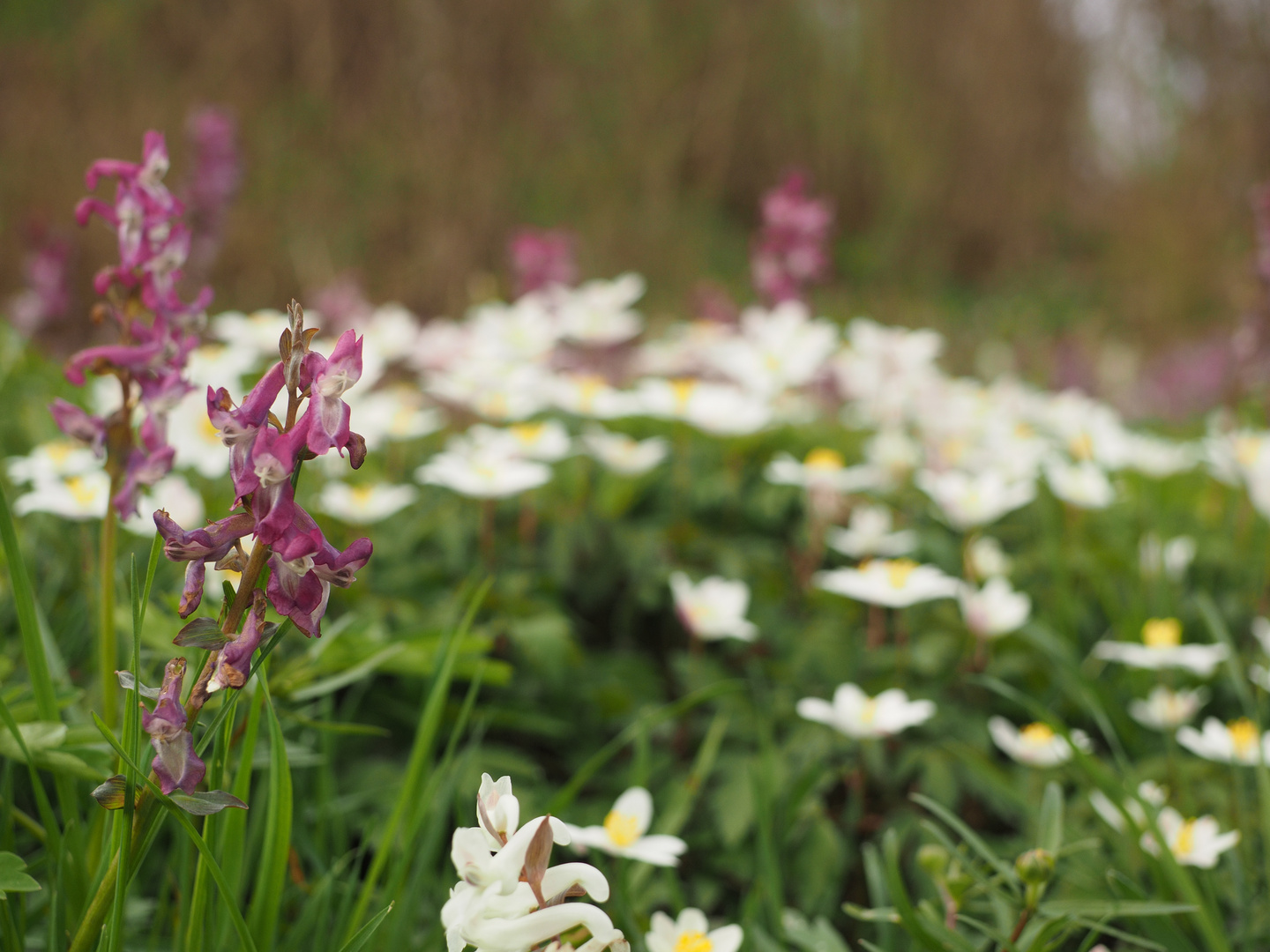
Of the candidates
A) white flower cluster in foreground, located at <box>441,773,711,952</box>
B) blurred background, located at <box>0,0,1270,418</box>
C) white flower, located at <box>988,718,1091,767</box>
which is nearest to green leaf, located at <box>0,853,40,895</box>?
white flower cluster in foreground, located at <box>441,773,711,952</box>

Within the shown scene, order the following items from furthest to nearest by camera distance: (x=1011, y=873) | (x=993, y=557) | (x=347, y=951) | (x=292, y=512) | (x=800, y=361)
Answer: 1. (x=800, y=361)
2. (x=993, y=557)
3. (x=1011, y=873)
4. (x=347, y=951)
5. (x=292, y=512)

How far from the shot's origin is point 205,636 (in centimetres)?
61

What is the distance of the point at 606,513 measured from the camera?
200cm

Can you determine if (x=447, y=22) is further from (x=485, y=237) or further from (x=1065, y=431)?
(x=1065, y=431)

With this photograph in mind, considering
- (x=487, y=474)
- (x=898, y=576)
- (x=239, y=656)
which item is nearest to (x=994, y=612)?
(x=898, y=576)

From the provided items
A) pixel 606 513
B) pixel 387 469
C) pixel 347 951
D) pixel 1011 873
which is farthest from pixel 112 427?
pixel 387 469

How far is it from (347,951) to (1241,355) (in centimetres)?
252

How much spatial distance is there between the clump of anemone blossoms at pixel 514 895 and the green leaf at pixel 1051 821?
22.6 inches

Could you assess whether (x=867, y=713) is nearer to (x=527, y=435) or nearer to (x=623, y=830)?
(x=623, y=830)

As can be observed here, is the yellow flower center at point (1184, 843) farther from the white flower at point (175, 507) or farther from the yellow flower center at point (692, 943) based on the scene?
the white flower at point (175, 507)

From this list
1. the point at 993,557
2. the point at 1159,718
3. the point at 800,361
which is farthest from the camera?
the point at 800,361

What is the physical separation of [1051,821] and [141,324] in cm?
106

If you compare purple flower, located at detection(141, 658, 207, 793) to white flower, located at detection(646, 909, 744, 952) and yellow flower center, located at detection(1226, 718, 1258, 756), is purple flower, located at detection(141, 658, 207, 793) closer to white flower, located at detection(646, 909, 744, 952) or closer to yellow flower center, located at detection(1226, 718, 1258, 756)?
white flower, located at detection(646, 909, 744, 952)

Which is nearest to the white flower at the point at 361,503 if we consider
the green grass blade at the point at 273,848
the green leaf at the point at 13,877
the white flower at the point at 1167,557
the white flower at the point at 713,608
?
the white flower at the point at 713,608
